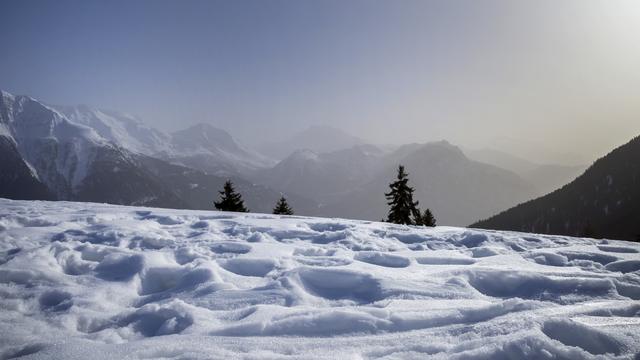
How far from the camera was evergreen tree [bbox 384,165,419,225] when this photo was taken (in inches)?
1508

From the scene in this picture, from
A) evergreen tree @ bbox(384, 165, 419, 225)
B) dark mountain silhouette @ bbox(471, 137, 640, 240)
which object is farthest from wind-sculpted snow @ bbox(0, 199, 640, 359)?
dark mountain silhouette @ bbox(471, 137, 640, 240)

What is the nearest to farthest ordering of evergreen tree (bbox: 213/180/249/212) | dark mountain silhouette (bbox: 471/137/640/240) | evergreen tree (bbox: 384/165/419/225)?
1. evergreen tree (bbox: 384/165/419/225)
2. evergreen tree (bbox: 213/180/249/212)
3. dark mountain silhouette (bbox: 471/137/640/240)

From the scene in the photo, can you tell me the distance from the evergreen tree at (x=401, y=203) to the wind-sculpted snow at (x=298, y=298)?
87.9 ft

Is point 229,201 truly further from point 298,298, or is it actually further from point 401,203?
point 298,298

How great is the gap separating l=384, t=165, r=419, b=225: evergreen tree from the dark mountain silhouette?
142693mm

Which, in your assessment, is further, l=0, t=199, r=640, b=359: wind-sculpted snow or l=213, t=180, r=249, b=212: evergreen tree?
l=213, t=180, r=249, b=212: evergreen tree

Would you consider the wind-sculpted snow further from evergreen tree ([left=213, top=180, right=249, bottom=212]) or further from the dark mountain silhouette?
the dark mountain silhouette

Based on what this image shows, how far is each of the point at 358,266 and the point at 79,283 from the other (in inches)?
233

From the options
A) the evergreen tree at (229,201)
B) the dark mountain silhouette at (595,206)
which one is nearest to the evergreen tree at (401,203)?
the evergreen tree at (229,201)

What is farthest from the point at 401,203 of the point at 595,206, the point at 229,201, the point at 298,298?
the point at 595,206

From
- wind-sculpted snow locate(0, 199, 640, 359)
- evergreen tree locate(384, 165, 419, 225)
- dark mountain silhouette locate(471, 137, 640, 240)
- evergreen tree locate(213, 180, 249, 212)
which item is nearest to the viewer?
wind-sculpted snow locate(0, 199, 640, 359)

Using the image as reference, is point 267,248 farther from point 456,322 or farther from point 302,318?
point 456,322

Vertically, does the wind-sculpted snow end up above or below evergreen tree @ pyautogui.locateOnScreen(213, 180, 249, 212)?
below

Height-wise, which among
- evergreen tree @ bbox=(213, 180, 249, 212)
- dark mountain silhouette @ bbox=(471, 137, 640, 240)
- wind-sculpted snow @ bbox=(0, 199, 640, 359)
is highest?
dark mountain silhouette @ bbox=(471, 137, 640, 240)
